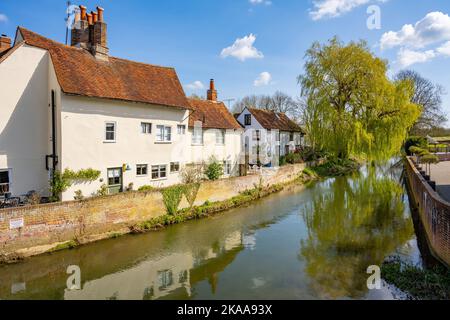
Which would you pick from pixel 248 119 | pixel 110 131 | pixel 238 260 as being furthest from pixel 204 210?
pixel 248 119

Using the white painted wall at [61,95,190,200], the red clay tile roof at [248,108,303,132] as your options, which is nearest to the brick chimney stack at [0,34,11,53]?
the white painted wall at [61,95,190,200]

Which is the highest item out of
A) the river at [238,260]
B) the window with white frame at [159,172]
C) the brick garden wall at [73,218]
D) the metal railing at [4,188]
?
the window with white frame at [159,172]

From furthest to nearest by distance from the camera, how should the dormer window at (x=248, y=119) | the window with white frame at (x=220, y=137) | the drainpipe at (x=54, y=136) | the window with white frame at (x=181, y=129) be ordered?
the dormer window at (x=248, y=119)
the window with white frame at (x=220, y=137)
the window with white frame at (x=181, y=129)
the drainpipe at (x=54, y=136)

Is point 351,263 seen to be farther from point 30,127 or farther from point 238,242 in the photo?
point 30,127

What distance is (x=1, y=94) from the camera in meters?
13.8

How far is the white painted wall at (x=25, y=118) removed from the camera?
1389 centimetres

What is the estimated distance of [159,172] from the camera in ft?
62.7

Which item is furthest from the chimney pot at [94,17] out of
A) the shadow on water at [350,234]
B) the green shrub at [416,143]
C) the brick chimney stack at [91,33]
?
the green shrub at [416,143]

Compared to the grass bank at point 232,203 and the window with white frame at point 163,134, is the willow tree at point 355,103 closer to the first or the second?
the grass bank at point 232,203

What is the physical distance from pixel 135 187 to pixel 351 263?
38.4 ft

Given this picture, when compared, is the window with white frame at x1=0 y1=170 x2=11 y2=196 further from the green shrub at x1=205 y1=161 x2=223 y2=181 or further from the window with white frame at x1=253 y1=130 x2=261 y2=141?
the window with white frame at x1=253 y1=130 x2=261 y2=141

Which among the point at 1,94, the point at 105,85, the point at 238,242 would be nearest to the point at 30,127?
the point at 1,94

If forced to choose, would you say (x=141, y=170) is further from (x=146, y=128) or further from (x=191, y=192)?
(x=191, y=192)

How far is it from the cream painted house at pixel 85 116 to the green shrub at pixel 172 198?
2.33 m
